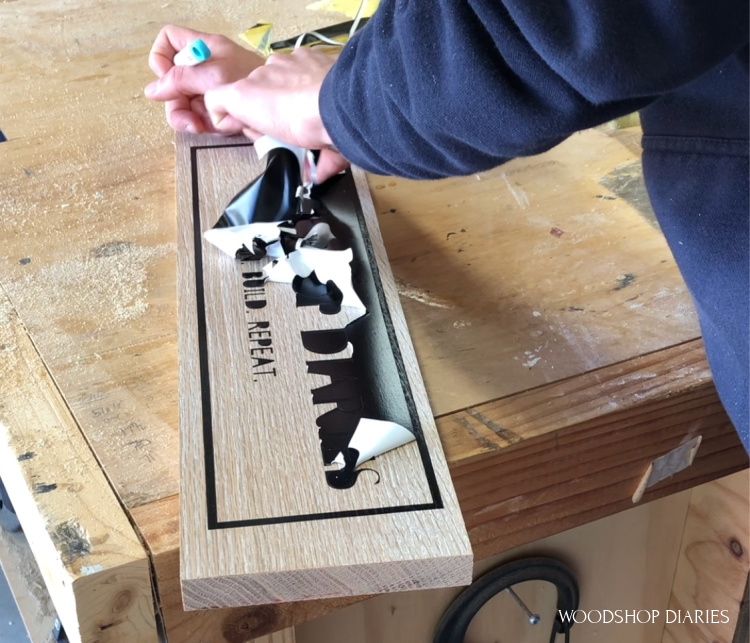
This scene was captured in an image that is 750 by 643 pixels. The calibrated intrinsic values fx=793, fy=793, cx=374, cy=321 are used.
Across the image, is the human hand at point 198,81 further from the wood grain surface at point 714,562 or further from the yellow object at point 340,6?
the wood grain surface at point 714,562

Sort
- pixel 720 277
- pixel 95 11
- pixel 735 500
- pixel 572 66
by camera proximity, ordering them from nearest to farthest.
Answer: pixel 572 66
pixel 720 277
pixel 735 500
pixel 95 11

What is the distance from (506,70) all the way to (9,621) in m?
1.25

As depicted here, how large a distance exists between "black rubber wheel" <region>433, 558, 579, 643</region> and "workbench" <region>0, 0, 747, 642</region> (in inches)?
7.0

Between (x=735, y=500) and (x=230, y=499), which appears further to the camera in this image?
(x=735, y=500)

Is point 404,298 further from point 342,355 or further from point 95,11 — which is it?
point 95,11

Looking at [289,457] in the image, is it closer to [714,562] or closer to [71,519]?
[71,519]

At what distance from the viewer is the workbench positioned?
1.57 feet

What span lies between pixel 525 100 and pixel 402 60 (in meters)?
0.10

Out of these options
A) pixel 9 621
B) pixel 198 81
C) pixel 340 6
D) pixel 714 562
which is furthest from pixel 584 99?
pixel 9 621

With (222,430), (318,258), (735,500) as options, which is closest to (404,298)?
(318,258)

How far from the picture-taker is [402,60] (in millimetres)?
488

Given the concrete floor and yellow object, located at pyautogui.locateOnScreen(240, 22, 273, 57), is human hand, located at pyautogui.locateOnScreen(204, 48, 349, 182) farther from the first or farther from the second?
the concrete floor

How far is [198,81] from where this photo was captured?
31.4 inches

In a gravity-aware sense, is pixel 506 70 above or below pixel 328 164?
above
